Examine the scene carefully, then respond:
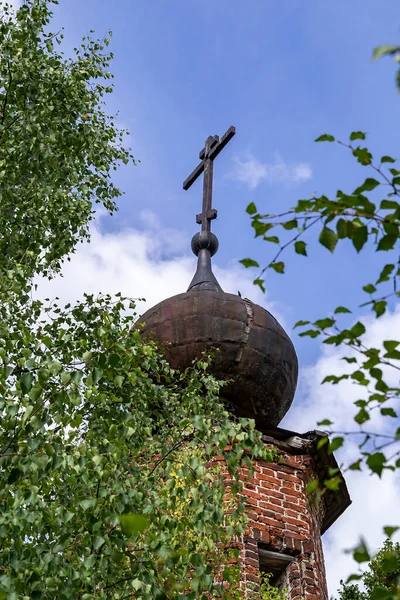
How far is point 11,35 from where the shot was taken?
314 inches

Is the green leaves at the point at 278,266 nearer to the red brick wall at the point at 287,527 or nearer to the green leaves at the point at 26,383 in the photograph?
the green leaves at the point at 26,383

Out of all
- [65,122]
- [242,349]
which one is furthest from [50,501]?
[242,349]

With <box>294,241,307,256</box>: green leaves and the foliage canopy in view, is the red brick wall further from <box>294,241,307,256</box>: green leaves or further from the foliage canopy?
<box>294,241,307,256</box>: green leaves

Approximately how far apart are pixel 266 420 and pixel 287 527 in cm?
175

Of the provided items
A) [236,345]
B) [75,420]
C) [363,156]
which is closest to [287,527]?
[236,345]

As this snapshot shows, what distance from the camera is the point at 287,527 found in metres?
9.94

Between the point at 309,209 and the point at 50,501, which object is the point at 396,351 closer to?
the point at 309,209

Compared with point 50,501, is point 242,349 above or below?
above

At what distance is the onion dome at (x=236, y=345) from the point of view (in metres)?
11.0

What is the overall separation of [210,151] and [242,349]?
522 centimetres

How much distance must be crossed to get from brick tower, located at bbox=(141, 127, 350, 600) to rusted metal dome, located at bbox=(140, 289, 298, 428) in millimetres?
13

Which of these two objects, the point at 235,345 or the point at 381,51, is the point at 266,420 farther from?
the point at 381,51

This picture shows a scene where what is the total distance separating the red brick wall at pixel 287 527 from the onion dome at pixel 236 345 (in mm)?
747

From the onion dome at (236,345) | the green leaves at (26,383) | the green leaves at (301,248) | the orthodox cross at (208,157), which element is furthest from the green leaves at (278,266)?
the orthodox cross at (208,157)
